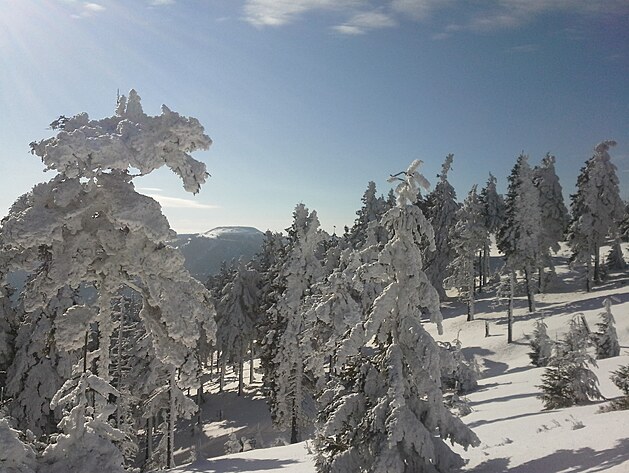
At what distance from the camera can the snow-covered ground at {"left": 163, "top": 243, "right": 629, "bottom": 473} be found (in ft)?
29.6

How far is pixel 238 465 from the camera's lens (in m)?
16.1

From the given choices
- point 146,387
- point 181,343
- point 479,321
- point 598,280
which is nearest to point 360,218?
point 479,321

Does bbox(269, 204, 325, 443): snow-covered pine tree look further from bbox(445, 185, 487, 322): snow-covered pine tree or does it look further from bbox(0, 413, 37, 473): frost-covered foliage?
bbox(445, 185, 487, 322): snow-covered pine tree

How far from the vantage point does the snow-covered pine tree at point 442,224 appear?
48844 mm

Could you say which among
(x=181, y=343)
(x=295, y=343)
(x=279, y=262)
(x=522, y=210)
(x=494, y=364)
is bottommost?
(x=494, y=364)

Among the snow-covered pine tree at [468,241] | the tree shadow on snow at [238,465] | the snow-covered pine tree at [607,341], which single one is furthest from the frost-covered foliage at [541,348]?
Result: the tree shadow on snow at [238,465]

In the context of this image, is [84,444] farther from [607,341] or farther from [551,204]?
[551,204]

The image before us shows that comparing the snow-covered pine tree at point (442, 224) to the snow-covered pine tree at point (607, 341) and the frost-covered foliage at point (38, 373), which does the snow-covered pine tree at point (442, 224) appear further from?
the frost-covered foliage at point (38, 373)

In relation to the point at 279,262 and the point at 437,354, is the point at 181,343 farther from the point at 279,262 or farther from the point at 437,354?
the point at 279,262

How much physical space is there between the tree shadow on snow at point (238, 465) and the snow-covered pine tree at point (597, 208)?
3643cm

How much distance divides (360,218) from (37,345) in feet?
122

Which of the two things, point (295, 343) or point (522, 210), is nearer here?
point (295, 343)

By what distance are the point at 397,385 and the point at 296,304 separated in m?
16.7

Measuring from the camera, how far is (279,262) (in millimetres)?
28703
